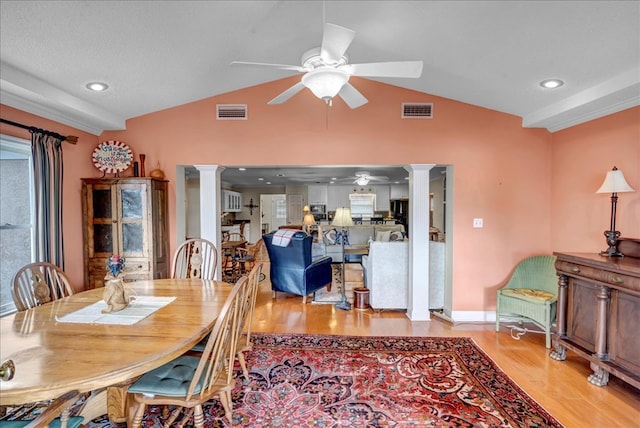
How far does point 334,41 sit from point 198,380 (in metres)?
1.97

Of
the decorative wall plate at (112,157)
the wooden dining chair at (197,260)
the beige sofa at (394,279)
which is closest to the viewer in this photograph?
the wooden dining chair at (197,260)

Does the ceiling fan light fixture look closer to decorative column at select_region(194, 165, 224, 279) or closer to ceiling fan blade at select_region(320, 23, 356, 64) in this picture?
ceiling fan blade at select_region(320, 23, 356, 64)

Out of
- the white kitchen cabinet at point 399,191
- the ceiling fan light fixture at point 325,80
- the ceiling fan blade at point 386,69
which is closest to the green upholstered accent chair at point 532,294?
the ceiling fan blade at point 386,69

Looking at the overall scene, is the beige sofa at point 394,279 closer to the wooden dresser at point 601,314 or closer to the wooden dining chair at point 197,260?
the wooden dresser at point 601,314

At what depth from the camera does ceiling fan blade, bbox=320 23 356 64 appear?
5.49 ft

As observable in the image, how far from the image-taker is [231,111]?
3807 mm

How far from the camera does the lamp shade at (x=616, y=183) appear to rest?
263cm

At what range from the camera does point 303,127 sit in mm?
3801

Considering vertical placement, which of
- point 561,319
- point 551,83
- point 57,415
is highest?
point 551,83

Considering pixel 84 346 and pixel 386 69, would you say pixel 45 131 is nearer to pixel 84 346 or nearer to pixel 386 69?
pixel 84 346

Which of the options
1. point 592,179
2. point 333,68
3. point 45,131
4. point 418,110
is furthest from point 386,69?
point 45,131

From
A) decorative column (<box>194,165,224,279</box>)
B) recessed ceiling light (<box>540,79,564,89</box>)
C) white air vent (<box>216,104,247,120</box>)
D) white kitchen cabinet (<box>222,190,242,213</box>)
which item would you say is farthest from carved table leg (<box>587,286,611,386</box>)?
white kitchen cabinet (<box>222,190,242,213</box>)

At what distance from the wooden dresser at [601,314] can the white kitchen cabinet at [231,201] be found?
7766 millimetres

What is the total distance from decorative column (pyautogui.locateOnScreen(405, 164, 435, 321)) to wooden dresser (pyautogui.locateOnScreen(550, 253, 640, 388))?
1326 millimetres
